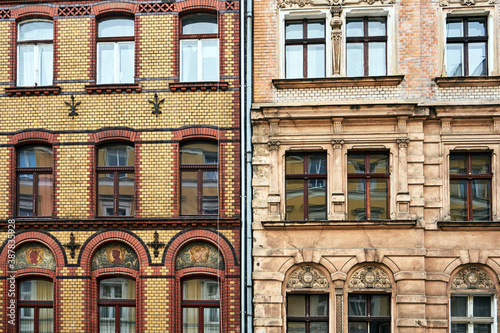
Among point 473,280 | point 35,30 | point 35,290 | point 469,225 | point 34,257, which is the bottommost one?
point 35,290

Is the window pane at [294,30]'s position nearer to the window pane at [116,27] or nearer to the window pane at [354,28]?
the window pane at [354,28]

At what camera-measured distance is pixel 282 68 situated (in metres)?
14.0

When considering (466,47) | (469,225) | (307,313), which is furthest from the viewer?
(466,47)

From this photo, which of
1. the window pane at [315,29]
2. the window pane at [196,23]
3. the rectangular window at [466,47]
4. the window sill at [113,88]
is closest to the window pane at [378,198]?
the rectangular window at [466,47]

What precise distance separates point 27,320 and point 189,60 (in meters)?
8.16

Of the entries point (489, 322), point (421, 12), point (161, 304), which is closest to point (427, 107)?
point (421, 12)

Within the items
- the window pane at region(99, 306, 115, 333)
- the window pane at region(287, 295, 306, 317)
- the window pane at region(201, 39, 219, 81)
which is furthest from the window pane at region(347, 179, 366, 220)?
the window pane at region(99, 306, 115, 333)

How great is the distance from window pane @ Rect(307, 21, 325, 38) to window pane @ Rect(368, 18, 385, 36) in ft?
4.10

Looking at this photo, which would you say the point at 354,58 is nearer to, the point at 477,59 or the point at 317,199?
the point at 477,59

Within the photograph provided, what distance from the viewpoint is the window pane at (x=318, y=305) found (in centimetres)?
1333

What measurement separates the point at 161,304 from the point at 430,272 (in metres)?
6.81

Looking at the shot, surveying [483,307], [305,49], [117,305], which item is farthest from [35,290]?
[483,307]

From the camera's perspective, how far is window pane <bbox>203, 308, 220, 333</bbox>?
44.8ft

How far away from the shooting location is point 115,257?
542 inches
